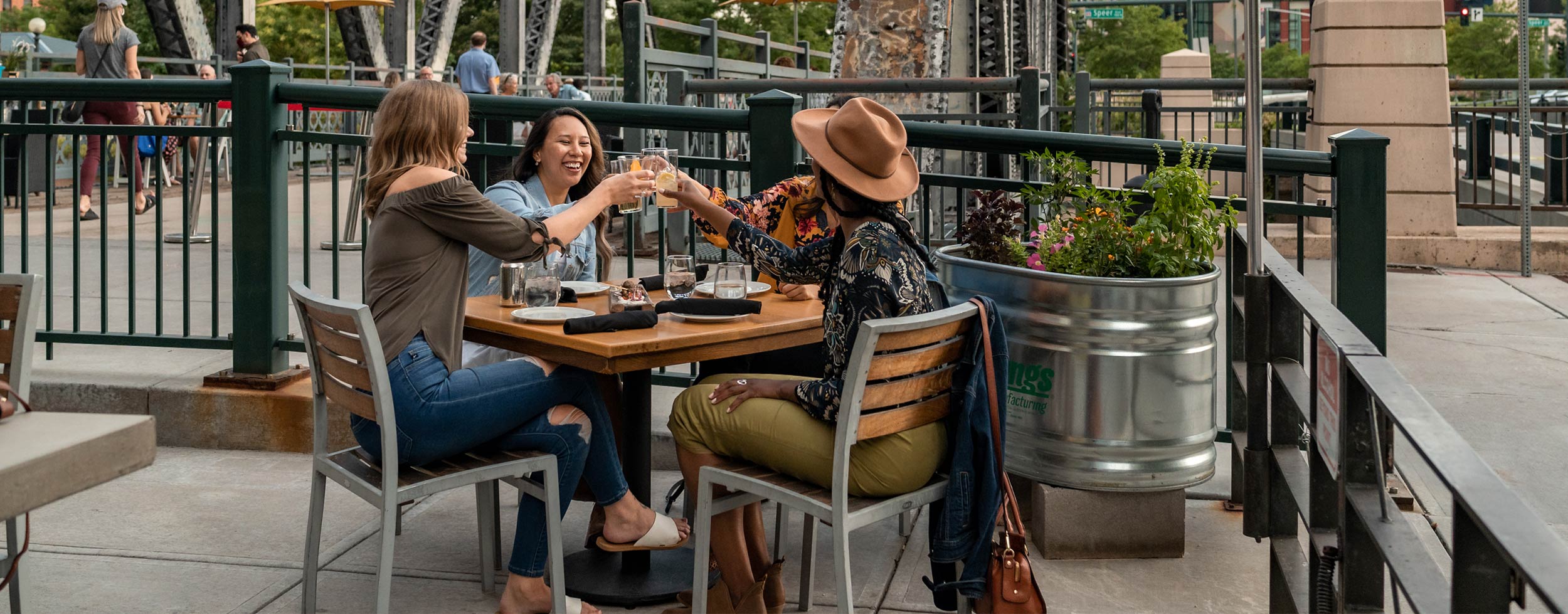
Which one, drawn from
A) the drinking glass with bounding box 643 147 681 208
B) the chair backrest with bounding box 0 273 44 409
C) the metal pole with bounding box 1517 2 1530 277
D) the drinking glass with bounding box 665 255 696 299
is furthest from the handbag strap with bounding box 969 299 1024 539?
the metal pole with bounding box 1517 2 1530 277

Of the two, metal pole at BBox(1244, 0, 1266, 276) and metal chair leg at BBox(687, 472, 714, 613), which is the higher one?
metal pole at BBox(1244, 0, 1266, 276)

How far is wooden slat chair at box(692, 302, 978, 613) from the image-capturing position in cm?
329

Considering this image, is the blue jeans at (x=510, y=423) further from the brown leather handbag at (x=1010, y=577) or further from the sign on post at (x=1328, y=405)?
the sign on post at (x=1328, y=405)

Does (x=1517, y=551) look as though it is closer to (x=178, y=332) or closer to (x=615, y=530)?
(x=615, y=530)

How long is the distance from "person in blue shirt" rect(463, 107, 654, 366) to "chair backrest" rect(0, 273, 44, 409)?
4.92 ft

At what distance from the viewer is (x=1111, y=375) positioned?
4168 millimetres

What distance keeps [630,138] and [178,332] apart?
11.6ft

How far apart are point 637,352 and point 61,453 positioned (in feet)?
6.12

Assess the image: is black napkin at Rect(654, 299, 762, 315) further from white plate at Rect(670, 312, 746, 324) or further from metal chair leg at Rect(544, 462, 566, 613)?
metal chair leg at Rect(544, 462, 566, 613)

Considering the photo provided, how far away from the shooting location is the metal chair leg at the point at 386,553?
357 centimetres

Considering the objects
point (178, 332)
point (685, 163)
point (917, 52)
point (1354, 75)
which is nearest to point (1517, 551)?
point (685, 163)

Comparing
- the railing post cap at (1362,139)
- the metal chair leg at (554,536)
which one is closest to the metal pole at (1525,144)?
the railing post cap at (1362,139)

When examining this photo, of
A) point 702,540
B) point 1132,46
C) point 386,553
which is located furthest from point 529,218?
point 1132,46

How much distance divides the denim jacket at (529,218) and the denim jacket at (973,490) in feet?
5.50
